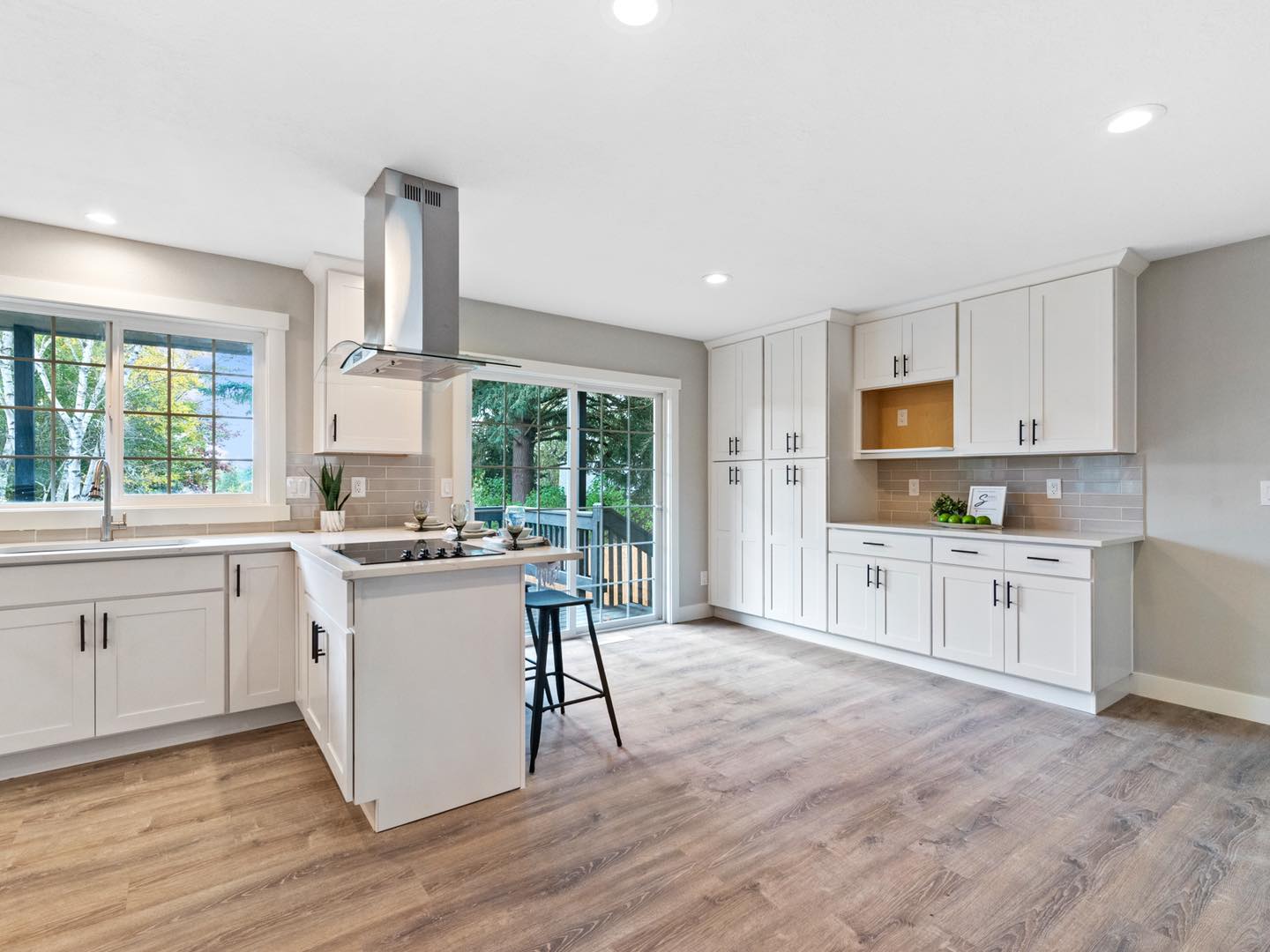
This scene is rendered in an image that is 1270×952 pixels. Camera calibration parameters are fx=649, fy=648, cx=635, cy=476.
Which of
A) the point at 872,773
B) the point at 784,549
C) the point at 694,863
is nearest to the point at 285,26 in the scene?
the point at 694,863

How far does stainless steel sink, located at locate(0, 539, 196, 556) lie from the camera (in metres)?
2.75

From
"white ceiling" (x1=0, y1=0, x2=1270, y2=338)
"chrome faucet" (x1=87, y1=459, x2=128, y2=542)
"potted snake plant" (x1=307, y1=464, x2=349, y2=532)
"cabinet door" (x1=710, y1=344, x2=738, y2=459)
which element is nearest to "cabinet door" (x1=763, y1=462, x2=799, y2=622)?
"cabinet door" (x1=710, y1=344, x2=738, y2=459)

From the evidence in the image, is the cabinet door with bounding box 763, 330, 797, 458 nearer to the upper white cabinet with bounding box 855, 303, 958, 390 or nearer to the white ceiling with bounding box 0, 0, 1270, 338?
the upper white cabinet with bounding box 855, 303, 958, 390

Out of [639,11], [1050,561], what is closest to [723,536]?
[1050,561]

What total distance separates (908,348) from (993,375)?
62 centimetres

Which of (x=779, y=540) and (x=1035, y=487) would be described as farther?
(x=779, y=540)

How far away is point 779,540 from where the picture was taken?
16.1 ft

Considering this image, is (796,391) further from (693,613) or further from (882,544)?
(693,613)

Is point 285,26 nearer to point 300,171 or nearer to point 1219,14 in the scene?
point 300,171

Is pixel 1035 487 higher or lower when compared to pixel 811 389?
lower

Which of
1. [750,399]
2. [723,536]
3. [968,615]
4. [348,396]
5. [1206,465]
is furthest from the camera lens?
[723,536]

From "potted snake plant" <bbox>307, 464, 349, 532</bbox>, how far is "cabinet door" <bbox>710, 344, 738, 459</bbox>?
2.93 meters

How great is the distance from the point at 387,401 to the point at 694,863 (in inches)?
111

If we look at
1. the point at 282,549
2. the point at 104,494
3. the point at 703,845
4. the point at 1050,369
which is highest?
the point at 1050,369
